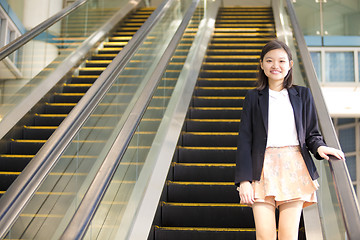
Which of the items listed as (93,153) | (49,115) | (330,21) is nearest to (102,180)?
(93,153)

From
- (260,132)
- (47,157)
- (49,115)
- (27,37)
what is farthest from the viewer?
(49,115)

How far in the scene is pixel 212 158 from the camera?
192 inches

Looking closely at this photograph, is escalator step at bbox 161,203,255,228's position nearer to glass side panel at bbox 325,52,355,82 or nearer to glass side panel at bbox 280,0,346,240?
glass side panel at bbox 280,0,346,240

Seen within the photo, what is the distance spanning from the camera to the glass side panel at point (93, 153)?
9.28ft

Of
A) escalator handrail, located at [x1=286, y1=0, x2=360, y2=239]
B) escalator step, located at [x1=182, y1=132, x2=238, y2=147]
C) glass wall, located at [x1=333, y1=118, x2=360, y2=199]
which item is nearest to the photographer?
escalator handrail, located at [x1=286, y1=0, x2=360, y2=239]

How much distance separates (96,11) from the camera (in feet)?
28.5

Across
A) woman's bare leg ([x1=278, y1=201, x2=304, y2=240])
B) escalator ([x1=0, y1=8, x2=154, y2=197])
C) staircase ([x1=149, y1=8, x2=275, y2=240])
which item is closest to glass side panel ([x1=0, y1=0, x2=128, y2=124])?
escalator ([x1=0, y1=8, x2=154, y2=197])

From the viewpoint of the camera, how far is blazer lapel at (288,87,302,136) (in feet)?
7.71

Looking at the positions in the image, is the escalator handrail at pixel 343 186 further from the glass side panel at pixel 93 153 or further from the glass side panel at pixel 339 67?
the glass side panel at pixel 339 67

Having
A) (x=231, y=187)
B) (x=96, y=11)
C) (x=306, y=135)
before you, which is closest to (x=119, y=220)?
(x=231, y=187)

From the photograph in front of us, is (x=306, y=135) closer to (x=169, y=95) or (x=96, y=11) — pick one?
(x=169, y=95)

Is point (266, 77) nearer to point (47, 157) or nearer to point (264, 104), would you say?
point (264, 104)

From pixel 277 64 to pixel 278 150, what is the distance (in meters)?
0.43

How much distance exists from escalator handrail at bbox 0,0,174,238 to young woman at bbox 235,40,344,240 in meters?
0.99
